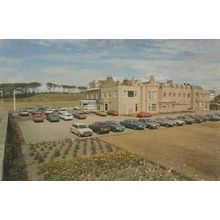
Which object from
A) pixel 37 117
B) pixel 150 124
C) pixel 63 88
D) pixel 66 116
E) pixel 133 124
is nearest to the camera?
pixel 63 88

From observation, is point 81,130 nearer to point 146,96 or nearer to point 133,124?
point 133,124

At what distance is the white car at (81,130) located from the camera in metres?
6.74

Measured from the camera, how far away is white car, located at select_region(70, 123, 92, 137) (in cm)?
674

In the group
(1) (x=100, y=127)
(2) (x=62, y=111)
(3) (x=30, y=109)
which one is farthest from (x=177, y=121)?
(3) (x=30, y=109)

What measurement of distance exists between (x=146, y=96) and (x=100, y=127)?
164 centimetres

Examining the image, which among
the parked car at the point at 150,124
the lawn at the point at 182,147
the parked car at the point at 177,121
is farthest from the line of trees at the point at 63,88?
the parked car at the point at 177,121

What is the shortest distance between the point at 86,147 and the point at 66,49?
2511 millimetres

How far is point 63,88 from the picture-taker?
6758 mm

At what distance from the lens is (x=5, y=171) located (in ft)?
19.4

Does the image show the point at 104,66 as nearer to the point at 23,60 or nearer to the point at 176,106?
the point at 23,60

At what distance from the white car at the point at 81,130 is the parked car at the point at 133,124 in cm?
101

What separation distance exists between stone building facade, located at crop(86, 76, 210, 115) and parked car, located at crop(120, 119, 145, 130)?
0.25 m

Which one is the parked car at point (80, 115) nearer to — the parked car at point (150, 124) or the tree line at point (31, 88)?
the tree line at point (31, 88)
